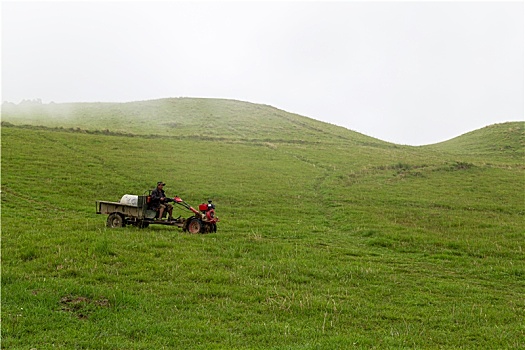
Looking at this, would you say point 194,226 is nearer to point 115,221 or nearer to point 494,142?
point 115,221

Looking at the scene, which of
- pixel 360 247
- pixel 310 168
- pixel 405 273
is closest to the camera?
pixel 405 273

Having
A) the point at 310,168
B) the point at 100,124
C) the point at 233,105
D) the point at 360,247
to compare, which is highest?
the point at 233,105

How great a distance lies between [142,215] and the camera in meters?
20.2

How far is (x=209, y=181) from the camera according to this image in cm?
3778

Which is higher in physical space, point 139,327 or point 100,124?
point 100,124

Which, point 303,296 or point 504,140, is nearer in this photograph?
point 303,296

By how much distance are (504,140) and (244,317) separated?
75324 mm

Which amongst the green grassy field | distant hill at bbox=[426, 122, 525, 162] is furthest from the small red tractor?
distant hill at bbox=[426, 122, 525, 162]

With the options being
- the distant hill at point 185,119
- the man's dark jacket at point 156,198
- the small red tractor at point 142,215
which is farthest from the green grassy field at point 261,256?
the distant hill at point 185,119

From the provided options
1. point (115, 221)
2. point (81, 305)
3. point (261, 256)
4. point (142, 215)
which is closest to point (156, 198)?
point (142, 215)

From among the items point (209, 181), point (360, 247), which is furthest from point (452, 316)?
point (209, 181)

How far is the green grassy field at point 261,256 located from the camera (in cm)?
989

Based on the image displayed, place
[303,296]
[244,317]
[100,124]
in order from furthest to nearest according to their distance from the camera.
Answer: [100,124], [303,296], [244,317]

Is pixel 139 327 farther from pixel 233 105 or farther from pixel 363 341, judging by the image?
pixel 233 105
